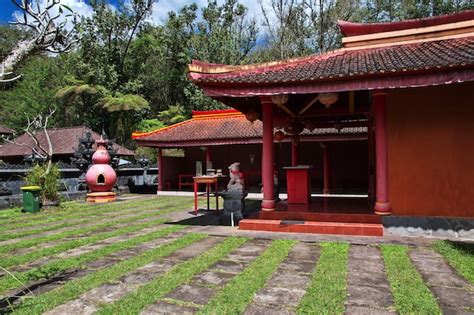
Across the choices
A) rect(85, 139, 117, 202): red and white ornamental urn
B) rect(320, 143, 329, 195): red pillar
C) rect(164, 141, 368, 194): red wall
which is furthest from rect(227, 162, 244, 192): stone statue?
rect(164, 141, 368, 194): red wall

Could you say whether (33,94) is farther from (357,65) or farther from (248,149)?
(357,65)

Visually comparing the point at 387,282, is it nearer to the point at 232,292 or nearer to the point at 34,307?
the point at 232,292

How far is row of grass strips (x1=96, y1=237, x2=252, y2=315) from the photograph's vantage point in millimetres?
3418

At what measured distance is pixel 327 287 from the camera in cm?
387

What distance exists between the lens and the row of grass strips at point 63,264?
4.27m

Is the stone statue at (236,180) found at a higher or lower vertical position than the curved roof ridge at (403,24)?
lower

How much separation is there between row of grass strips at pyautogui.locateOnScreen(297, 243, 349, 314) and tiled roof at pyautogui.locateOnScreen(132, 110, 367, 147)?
Result: 36.1 feet

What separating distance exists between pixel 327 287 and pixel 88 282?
2.77 metres

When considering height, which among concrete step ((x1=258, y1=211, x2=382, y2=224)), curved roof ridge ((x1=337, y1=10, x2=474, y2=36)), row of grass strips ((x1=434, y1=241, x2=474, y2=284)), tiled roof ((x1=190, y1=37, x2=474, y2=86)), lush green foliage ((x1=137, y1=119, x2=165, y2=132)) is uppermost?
lush green foliage ((x1=137, y1=119, x2=165, y2=132))

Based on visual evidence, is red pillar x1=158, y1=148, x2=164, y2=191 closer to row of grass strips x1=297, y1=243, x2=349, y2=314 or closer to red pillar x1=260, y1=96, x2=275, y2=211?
red pillar x1=260, y1=96, x2=275, y2=211

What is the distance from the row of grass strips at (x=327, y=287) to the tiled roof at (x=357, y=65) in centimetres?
335

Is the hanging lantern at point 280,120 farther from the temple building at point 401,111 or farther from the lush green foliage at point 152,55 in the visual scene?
the lush green foliage at point 152,55

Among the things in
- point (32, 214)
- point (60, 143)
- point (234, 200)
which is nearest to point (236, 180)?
point (234, 200)

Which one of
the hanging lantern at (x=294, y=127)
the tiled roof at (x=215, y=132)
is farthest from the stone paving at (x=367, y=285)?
the tiled roof at (x=215, y=132)
